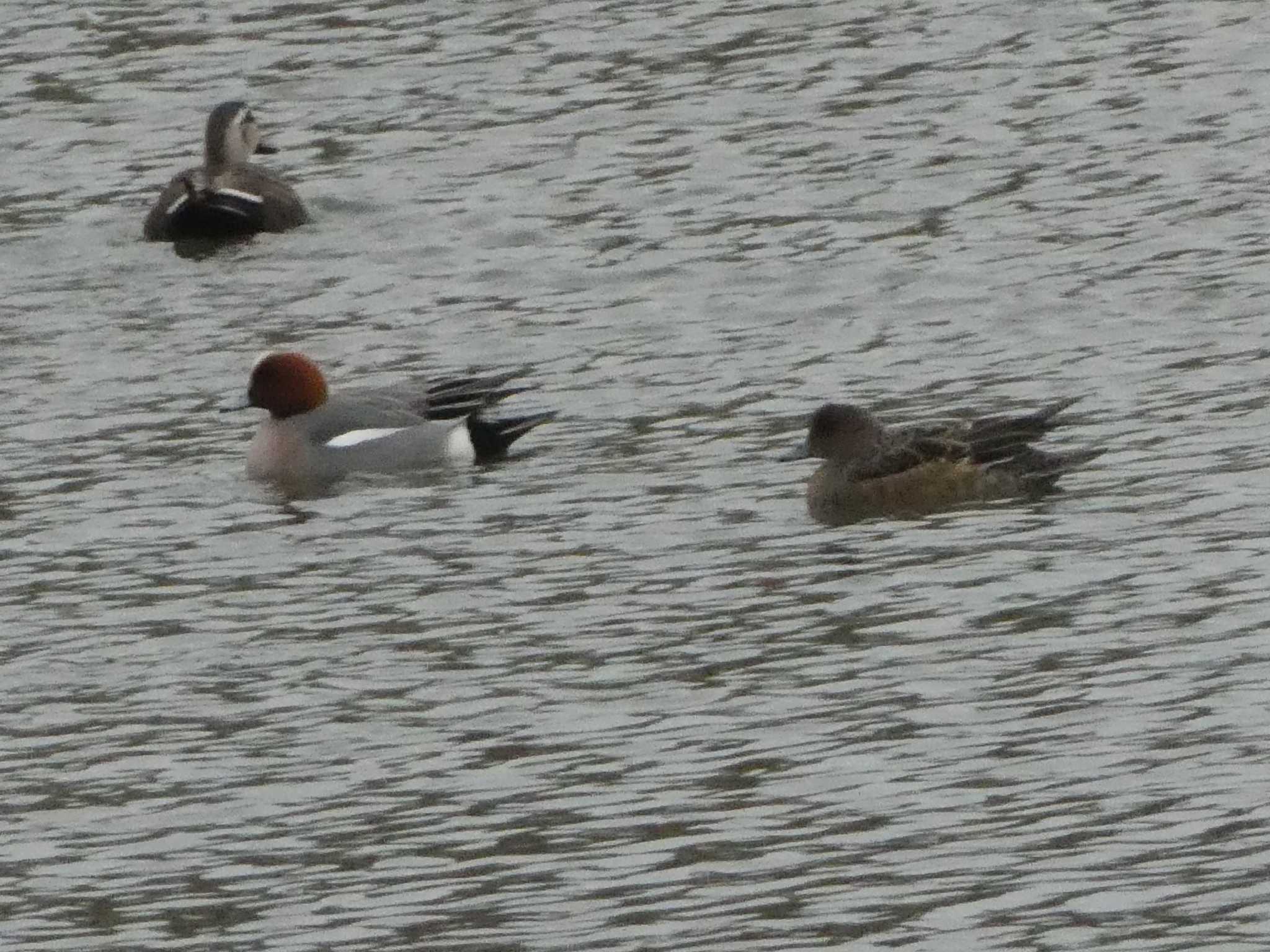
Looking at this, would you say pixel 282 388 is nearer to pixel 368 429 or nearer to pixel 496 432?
pixel 368 429

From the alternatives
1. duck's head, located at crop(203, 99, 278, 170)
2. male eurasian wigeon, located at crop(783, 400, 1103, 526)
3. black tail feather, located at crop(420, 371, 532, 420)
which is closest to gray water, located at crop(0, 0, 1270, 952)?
male eurasian wigeon, located at crop(783, 400, 1103, 526)

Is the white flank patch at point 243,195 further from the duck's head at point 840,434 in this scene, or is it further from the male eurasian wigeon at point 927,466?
the male eurasian wigeon at point 927,466

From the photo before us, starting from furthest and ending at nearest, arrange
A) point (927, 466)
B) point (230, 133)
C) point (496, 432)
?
point (230, 133) < point (496, 432) < point (927, 466)

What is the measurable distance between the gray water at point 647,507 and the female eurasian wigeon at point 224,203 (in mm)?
258

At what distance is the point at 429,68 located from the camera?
2467 centimetres

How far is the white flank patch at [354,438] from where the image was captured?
16.2 metres

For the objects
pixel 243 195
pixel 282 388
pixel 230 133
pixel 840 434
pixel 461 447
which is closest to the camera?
pixel 840 434

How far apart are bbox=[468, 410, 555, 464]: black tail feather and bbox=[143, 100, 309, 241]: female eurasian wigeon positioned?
5.70 m

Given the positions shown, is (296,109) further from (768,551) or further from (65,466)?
(768,551)

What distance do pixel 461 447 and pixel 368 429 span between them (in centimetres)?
47

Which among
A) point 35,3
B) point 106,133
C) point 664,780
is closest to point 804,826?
point 664,780

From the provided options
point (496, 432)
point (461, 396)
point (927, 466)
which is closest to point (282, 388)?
point (461, 396)

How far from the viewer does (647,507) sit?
14555mm

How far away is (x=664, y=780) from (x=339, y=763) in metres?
1.16
